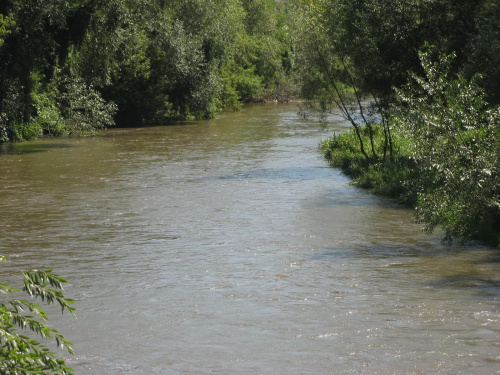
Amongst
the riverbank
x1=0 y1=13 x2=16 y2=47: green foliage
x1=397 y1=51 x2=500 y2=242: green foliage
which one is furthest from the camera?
x1=0 y1=13 x2=16 y2=47: green foliage

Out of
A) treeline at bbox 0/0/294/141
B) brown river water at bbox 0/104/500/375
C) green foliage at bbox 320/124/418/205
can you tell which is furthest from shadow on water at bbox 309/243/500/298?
treeline at bbox 0/0/294/141

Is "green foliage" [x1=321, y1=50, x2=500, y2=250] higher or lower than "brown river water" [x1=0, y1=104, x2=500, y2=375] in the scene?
higher

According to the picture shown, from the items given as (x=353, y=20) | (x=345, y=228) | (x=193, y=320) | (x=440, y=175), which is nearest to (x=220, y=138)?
(x=353, y=20)

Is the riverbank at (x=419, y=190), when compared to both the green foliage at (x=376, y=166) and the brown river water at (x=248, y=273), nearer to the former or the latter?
the green foliage at (x=376, y=166)

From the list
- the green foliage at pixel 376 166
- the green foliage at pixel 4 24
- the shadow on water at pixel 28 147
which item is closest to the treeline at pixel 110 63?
the green foliage at pixel 4 24

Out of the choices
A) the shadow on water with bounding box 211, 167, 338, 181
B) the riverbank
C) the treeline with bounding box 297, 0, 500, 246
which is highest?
the treeline with bounding box 297, 0, 500, 246

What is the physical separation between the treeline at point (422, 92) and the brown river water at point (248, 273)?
3.12ft

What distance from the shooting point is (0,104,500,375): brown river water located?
29.2 ft

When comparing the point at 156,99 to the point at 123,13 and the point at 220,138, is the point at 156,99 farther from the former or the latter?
the point at 123,13

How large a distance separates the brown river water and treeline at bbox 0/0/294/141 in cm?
828

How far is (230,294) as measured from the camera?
37.7ft

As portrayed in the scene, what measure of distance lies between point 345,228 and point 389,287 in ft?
15.4

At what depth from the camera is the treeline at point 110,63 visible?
3102cm

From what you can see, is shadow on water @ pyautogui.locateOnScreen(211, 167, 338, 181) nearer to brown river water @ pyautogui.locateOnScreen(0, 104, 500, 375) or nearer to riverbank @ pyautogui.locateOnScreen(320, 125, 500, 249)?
brown river water @ pyautogui.locateOnScreen(0, 104, 500, 375)
